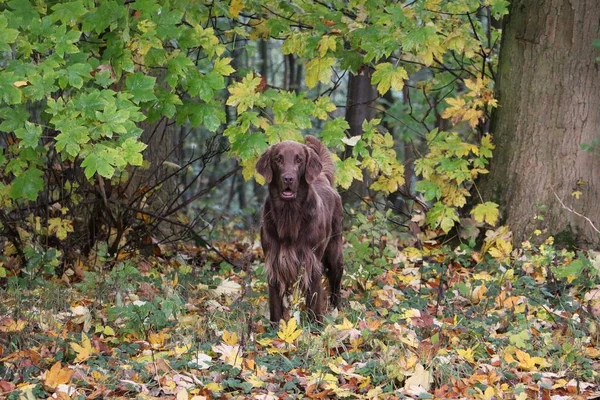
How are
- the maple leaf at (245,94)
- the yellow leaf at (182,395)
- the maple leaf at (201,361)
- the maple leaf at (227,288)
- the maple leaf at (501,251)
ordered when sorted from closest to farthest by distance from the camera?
the yellow leaf at (182,395) < the maple leaf at (201,361) < the maple leaf at (245,94) < the maple leaf at (227,288) < the maple leaf at (501,251)

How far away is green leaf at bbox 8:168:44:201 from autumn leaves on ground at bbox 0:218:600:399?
Result: 753mm

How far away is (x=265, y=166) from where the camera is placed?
630 cm

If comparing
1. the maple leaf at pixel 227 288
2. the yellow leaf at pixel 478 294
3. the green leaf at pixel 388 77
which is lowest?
the maple leaf at pixel 227 288

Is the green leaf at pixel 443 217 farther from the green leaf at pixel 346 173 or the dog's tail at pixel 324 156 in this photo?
the dog's tail at pixel 324 156

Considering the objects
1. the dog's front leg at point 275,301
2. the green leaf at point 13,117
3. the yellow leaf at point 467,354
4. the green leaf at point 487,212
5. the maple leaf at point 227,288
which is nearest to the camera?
the yellow leaf at point 467,354

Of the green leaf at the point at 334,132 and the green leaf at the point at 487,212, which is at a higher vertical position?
the green leaf at the point at 334,132

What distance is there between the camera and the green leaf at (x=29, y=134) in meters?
5.95

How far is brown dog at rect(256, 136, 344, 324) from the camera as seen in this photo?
6262mm

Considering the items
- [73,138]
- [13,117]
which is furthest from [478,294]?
[13,117]

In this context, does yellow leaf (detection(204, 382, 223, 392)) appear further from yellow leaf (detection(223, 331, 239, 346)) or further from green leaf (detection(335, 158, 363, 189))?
green leaf (detection(335, 158, 363, 189))

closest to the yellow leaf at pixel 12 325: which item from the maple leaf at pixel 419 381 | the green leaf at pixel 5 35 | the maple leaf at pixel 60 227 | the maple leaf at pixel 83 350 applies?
the maple leaf at pixel 83 350

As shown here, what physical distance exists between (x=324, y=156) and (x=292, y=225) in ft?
4.28

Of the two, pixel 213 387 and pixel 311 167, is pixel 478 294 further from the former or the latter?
pixel 213 387

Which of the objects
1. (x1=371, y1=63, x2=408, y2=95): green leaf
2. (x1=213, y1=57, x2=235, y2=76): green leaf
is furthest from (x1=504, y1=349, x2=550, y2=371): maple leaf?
(x1=213, y1=57, x2=235, y2=76): green leaf
